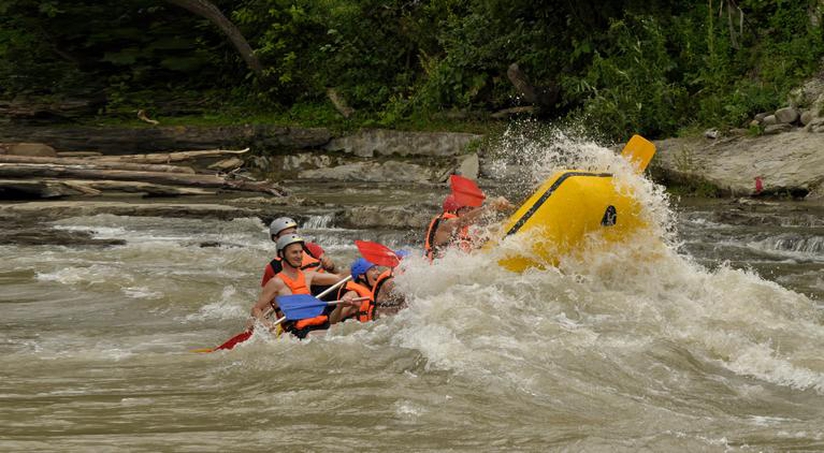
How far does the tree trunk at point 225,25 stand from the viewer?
69.6ft

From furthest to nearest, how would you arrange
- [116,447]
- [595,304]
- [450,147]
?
[450,147] < [595,304] < [116,447]

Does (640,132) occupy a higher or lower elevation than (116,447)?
higher

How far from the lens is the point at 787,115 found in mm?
14422

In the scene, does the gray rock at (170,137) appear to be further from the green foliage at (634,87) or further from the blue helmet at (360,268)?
the blue helmet at (360,268)

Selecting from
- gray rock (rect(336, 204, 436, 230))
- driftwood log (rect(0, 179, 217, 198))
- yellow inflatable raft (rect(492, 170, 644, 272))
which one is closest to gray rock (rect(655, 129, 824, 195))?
gray rock (rect(336, 204, 436, 230))

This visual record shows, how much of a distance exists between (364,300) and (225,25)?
14.5m

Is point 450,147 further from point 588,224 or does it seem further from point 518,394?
point 518,394

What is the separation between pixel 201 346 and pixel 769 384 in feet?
12.4

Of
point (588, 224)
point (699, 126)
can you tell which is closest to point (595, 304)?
point (588, 224)

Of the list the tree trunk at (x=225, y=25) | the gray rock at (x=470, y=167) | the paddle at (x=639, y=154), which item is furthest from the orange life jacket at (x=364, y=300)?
the tree trunk at (x=225, y=25)

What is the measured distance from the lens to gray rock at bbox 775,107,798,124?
14.4m

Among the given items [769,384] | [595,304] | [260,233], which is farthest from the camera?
[260,233]

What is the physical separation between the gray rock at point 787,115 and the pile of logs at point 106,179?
6.65m

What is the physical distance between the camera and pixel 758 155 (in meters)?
13.9
